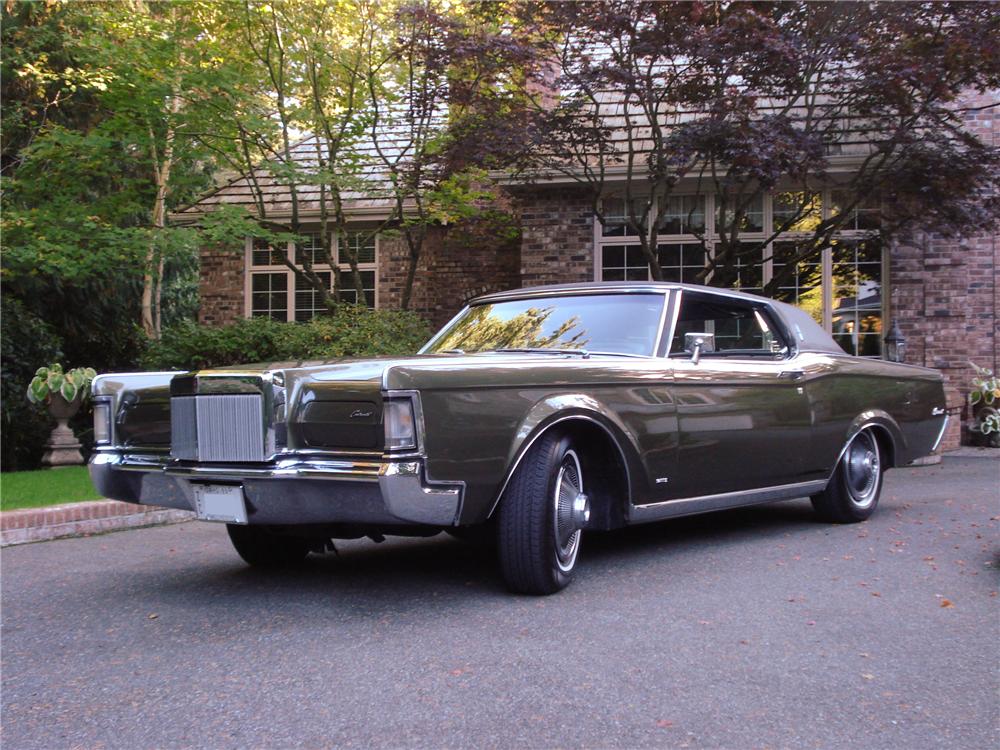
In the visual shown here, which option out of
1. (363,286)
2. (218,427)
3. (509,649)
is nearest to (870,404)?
(509,649)

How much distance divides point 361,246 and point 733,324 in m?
9.46

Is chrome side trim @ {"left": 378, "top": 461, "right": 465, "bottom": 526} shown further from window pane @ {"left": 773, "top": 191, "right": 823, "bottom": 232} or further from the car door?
window pane @ {"left": 773, "top": 191, "right": 823, "bottom": 232}

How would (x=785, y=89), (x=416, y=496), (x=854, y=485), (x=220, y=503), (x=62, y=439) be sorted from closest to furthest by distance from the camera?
1. (x=416, y=496)
2. (x=220, y=503)
3. (x=854, y=485)
4. (x=785, y=89)
5. (x=62, y=439)

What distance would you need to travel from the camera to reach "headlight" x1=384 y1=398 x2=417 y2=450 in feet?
11.9

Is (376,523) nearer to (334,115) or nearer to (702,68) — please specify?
(702,68)

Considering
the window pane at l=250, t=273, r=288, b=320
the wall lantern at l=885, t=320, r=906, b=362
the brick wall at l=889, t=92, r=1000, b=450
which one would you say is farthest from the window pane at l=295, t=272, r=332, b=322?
the brick wall at l=889, t=92, r=1000, b=450

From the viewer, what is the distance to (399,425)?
3646 millimetres

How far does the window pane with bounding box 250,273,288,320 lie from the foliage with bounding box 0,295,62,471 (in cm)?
377

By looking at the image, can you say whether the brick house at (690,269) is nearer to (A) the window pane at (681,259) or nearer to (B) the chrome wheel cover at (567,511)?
(A) the window pane at (681,259)

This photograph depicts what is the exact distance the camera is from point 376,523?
3.84 metres

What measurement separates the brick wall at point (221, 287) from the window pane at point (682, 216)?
7.12 meters

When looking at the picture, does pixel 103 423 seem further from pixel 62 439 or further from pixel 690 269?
pixel 690 269

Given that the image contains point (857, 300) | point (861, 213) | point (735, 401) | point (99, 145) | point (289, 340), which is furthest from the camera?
point (857, 300)

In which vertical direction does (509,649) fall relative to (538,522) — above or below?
below
